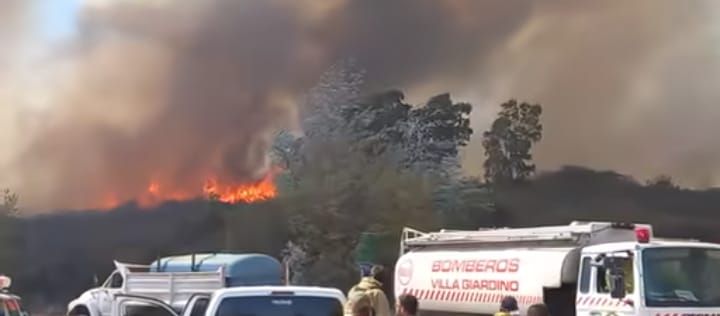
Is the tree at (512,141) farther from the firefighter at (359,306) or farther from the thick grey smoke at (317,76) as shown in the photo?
the firefighter at (359,306)

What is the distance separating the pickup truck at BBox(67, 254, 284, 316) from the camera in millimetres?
16234

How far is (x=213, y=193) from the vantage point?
27422 millimetres

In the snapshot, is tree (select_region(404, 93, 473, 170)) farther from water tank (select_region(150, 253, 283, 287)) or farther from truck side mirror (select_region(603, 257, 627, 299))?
truck side mirror (select_region(603, 257, 627, 299))

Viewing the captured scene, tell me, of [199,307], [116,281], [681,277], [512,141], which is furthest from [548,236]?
[512,141]

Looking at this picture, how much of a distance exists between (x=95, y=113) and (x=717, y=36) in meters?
17.0

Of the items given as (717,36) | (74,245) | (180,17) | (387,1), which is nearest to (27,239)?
(74,245)

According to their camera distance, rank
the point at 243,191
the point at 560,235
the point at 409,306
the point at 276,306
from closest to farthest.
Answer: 1. the point at 409,306
2. the point at 276,306
3. the point at 560,235
4. the point at 243,191

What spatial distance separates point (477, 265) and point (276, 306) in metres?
4.35

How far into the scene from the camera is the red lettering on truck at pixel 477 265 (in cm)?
→ 1122

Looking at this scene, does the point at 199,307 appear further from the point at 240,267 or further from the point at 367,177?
the point at 367,177

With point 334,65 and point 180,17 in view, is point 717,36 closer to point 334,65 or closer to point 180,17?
point 334,65

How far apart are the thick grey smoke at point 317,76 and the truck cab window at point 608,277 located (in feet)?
41.1

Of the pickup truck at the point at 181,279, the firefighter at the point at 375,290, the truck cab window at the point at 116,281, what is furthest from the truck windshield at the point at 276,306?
the truck cab window at the point at 116,281

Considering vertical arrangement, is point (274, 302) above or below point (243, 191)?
below
